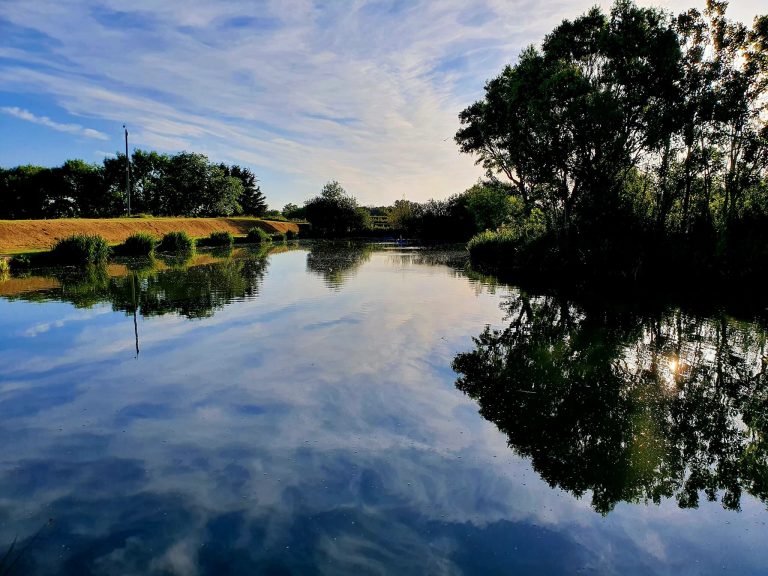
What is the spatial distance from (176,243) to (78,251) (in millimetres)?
12023

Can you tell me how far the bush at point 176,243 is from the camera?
4159cm

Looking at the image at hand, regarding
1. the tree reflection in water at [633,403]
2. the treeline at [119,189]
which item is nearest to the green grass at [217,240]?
the treeline at [119,189]

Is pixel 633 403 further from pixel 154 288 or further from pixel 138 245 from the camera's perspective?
pixel 138 245

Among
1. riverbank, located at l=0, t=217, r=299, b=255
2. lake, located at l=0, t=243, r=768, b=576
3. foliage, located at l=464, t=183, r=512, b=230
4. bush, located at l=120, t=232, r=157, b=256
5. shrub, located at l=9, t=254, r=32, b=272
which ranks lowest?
lake, located at l=0, t=243, r=768, b=576

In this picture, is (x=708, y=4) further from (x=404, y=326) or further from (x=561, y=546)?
(x=561, y=546)

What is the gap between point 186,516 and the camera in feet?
15.8

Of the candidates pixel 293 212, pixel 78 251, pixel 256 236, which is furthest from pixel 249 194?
pixel 78 251

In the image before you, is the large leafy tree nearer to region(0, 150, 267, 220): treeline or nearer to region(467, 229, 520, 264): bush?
region(467, 229, 520, 264): bush

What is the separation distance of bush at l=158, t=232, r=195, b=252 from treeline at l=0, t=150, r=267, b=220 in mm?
36424

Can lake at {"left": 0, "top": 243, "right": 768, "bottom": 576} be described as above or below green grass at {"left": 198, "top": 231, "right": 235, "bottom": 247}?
below

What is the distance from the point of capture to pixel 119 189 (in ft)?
236

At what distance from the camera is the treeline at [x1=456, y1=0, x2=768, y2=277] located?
19.0 m

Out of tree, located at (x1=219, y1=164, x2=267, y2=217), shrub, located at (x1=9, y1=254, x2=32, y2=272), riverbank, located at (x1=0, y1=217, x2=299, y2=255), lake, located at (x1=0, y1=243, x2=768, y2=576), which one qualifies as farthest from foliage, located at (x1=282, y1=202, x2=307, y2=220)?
lake, located at (x1=0, y1=243, x2=768, y2=576)

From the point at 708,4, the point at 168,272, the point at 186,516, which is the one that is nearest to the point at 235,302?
the point at 168,272
